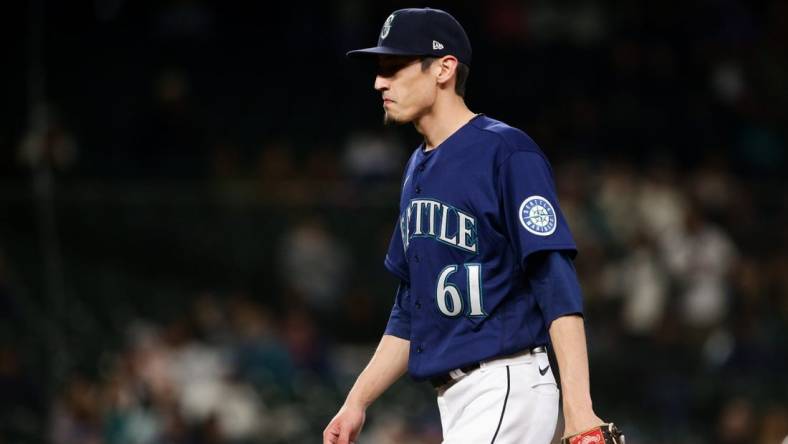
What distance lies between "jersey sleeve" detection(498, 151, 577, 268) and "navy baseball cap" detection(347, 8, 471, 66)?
0.34 meters

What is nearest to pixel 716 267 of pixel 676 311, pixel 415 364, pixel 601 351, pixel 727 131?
pixel 676 311

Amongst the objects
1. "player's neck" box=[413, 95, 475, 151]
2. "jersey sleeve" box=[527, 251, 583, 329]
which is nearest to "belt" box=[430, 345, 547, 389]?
"jersey sleeve" box=[527, 251, 583, 329]

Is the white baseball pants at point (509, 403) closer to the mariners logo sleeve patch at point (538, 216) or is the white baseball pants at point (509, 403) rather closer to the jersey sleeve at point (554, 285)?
the jersey sleeve at point (554, 285)

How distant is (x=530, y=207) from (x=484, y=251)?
7.5 inches

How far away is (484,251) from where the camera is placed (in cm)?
329

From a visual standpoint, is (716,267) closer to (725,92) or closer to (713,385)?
(713,385)

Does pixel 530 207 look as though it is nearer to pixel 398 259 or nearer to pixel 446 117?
pixel 446 117

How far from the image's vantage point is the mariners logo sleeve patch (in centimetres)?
314

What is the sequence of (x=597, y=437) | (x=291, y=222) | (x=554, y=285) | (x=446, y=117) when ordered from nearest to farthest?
(x=597, y=437), (x=554, y=285), (x=446, y=117), (x=291, y=222)

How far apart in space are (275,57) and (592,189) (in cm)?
357

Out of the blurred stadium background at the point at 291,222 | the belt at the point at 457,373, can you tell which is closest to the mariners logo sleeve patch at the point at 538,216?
the belt at the point at 457,373

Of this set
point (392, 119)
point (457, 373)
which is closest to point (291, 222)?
point (392, 119)

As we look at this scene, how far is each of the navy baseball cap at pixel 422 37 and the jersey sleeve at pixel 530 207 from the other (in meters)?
0.34

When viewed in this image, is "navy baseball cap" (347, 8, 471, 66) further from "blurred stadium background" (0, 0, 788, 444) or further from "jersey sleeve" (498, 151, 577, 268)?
"blurred stadium background" (0, 0, 788, 444)
